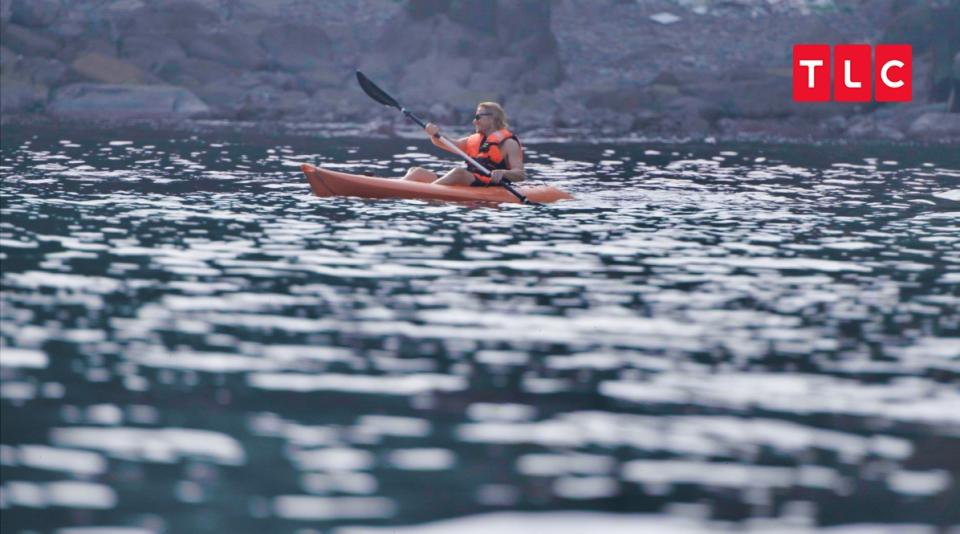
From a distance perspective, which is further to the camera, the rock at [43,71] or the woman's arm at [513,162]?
the rock at [43,71]

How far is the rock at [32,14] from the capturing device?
4966 centimetres

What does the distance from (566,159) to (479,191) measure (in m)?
11.8

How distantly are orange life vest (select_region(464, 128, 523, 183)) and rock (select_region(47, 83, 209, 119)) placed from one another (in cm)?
2924

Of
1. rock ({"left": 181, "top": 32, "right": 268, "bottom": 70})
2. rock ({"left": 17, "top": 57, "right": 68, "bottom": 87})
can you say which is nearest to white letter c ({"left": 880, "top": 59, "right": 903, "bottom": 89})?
rock ({"left": 181, "top": 32, "right": 268, "bottom": 70})

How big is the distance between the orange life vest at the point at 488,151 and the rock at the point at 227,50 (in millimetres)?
35576

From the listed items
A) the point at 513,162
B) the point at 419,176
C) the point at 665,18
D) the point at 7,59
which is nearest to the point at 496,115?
the point at 513,162

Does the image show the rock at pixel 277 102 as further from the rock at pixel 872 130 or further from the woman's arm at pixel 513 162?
the woman's arm at pixel 513 162

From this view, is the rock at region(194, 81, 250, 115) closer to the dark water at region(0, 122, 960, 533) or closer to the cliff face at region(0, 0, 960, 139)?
the cliff face at region(0, 0, 960, 139)

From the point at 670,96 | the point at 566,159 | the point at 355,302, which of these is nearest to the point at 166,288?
the point at 355,302

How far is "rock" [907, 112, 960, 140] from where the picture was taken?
39984mm

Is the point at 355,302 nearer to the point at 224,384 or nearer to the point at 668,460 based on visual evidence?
the point at 224,384

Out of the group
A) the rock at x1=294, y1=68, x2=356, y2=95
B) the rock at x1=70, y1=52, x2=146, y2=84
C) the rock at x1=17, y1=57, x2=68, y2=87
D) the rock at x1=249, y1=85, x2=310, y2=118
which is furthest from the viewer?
the rock at x1=294, y1=68, x2=356, y2=95

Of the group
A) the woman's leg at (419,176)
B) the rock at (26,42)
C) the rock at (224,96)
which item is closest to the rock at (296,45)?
the rock at (224,96)

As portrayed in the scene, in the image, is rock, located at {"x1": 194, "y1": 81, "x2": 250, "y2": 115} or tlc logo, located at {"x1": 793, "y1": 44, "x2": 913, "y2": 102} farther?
tlc logo, located at {"x1": 793, "y1": 44, "x2": 913, "y2": 102}
